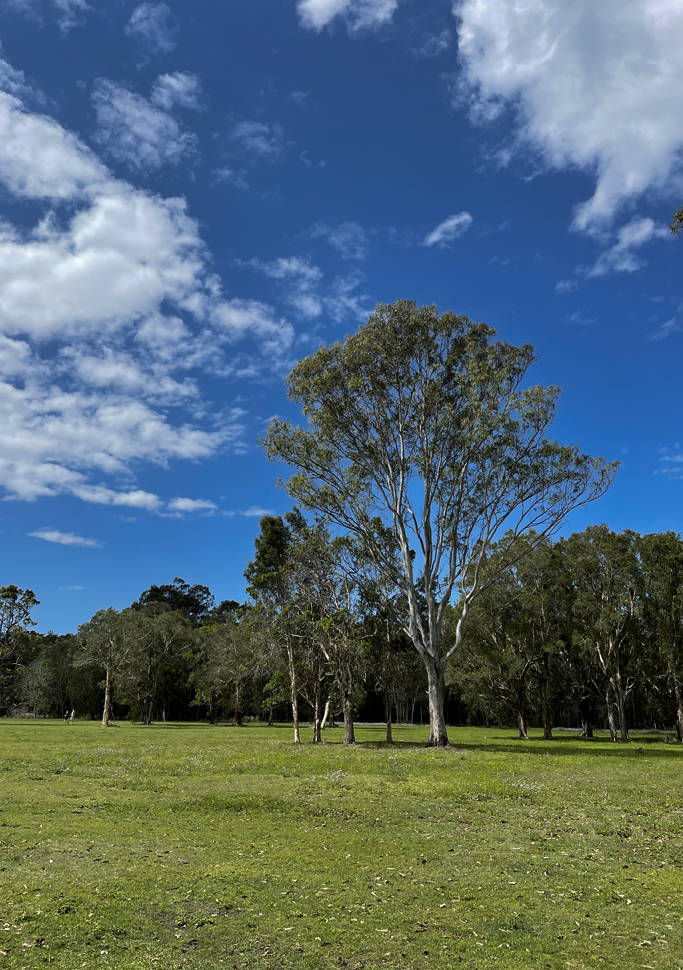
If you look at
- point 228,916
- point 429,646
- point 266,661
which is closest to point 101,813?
point 228,916

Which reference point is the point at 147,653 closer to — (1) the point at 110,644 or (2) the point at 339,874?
(1) the point at 110,644

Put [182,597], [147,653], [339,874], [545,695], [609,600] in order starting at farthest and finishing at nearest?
1. [182,597]
2. [147,653]
3. [545,695]
4. [609,600]
5. [339,874]

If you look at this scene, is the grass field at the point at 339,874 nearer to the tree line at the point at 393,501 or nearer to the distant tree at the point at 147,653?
the tree line at the point at 393,501

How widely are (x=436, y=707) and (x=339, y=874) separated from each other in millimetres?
27487

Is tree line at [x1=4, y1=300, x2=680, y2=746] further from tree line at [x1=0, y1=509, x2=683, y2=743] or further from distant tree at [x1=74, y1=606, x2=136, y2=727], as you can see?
distant tree at [x1=74, y1=606, x2=136, y2=727]

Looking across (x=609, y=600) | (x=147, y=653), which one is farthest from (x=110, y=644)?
(x=609, y=600)

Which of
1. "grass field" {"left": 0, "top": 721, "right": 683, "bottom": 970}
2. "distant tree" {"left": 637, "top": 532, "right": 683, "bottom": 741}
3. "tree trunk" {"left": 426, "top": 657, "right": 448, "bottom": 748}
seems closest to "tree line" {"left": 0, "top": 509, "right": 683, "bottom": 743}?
"distant tree" {"left": 637, "top": 532, "right": 683, "bottom": 741}

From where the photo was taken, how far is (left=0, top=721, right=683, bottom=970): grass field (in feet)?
23.3

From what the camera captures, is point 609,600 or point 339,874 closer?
point 339,874

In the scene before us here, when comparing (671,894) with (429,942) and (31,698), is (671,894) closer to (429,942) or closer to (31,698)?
(429,942)

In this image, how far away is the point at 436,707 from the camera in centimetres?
3584

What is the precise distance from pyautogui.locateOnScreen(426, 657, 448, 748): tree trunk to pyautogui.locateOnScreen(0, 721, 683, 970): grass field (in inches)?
642

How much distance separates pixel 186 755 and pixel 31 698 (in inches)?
3298

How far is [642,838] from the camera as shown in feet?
40.7
